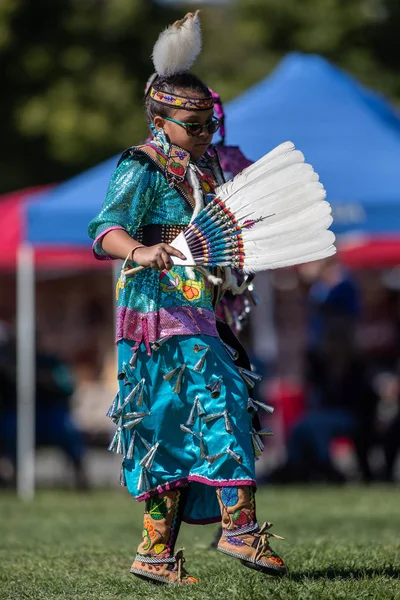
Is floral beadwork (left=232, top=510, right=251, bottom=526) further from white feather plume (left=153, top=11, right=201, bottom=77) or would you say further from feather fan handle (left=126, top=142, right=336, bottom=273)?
white feather plume (left=153, top=11, right=201, bottom=77)

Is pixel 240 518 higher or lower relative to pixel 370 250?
lower

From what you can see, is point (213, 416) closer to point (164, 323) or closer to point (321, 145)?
point (164, 323)

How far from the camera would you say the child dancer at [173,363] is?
4215mm

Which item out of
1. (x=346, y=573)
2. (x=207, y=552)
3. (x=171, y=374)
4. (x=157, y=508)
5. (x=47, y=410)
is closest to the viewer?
(x=171, y=374)

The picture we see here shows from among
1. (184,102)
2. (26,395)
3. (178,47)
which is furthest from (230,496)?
(26,395)

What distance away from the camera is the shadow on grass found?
447 cm

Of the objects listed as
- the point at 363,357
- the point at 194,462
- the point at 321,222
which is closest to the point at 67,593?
the point at 194,462

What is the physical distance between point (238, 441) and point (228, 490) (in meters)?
0.17

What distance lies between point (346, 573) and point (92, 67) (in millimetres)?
16693

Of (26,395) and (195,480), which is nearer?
(195,480)

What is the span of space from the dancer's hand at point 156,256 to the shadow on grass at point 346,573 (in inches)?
48.4

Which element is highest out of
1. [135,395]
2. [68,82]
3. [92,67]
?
[92,67]

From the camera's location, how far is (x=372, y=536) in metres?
6.75

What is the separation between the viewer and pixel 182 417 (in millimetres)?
4289
